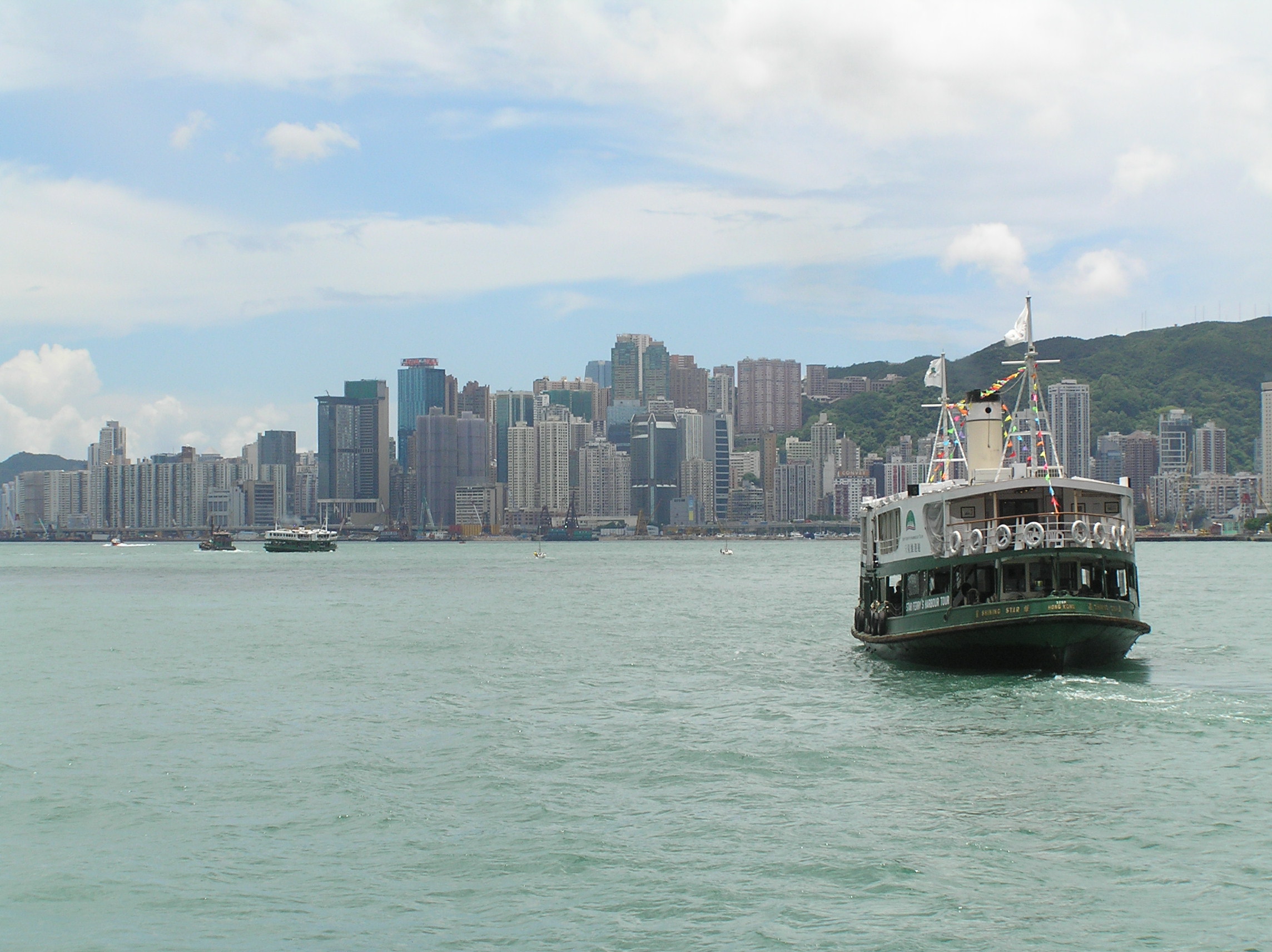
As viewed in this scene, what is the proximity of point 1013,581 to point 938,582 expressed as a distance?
216 centimetres

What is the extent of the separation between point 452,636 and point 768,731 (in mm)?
25379

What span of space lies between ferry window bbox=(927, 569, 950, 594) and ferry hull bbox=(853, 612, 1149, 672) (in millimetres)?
1025

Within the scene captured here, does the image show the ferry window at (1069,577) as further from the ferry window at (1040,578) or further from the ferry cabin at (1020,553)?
the ferry window at (1040,578)

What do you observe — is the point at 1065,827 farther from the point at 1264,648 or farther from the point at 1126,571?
the point at 1264,648

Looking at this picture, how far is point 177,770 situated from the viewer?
2253 cm

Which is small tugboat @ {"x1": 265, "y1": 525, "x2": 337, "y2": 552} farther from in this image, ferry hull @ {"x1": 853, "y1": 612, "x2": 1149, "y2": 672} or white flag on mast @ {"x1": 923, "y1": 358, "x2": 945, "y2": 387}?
ferry hull @ {"x1": 853, "y1": 612, "x2": 1149, "y2": 672}

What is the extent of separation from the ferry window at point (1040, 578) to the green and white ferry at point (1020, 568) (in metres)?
0.02

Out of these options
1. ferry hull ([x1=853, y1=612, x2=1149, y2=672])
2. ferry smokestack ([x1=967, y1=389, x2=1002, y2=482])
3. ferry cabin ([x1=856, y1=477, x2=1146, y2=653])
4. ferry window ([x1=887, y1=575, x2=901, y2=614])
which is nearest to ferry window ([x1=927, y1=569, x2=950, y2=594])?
ferry cabin ([x1=856, y1=477, x2=1146, y2=653])

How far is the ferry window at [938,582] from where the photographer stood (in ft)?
100

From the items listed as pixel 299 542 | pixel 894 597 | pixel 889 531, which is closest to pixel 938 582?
pixel 889 531

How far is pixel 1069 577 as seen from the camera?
29.4m

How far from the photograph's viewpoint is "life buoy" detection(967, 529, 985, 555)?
29.1 meters

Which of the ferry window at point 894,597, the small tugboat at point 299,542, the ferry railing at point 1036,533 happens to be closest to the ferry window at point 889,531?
the ferry window at point 894,597

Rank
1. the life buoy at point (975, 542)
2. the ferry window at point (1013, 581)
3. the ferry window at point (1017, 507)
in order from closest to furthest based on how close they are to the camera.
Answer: the ferry window at point (1013, 581), the life buoy at point (975, 542), the ferry window at point (1017, 507)
